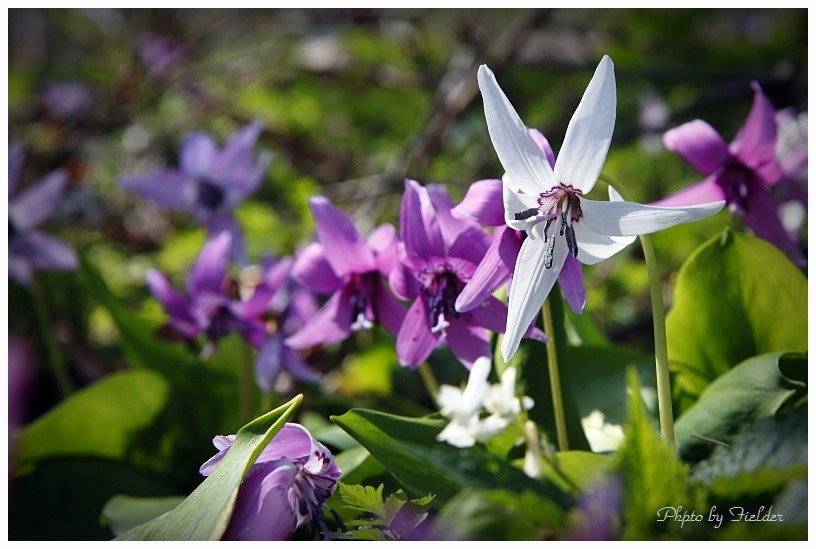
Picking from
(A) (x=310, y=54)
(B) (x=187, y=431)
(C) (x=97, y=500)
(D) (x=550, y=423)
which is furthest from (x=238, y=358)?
(A) (x=310, y=54)

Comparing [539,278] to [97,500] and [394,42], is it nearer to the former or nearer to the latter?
[97,500]

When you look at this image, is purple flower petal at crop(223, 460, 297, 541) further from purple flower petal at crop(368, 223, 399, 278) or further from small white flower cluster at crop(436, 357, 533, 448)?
purple flower petal at crop(368, 223, 399, 278)

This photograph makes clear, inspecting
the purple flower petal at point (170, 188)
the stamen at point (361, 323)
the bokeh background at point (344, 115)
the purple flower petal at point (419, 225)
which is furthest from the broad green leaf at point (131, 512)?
the purple flower petal at point (170, 188)

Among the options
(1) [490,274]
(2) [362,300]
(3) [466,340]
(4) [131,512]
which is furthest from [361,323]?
(4) [131,512]

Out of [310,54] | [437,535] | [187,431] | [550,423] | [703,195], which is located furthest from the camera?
[310,54]

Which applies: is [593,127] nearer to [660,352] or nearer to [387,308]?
[660,352]

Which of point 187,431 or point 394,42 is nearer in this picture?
point 187,431

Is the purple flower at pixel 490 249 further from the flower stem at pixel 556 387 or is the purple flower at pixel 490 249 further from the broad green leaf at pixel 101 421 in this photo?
the broad green leaf at pixel 101 421

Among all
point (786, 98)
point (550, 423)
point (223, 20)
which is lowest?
point (550, 423)

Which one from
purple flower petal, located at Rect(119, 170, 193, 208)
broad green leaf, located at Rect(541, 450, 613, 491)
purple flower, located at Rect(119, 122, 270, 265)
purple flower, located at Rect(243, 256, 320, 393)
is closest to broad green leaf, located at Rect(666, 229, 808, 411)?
broad green leaf, located at Rect(541, 450, 613, 491)
